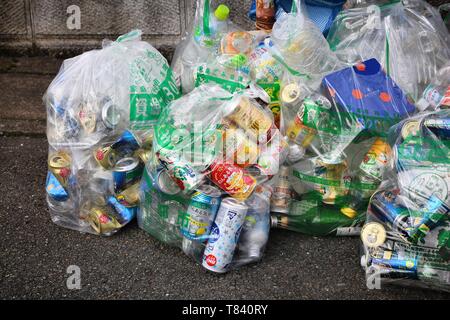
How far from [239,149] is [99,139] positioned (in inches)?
23.9

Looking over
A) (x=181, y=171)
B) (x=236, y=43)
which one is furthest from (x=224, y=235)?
(x=236, y=43)

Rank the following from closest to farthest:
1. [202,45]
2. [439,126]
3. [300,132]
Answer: [439,126]
[300,132]
[202,45]

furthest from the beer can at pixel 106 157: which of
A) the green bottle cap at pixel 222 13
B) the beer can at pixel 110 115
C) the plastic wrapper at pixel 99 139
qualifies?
the green bottle cap at pixel 222 13

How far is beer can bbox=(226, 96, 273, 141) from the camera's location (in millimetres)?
1939

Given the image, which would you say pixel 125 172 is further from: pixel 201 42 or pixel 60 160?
pixel 201 42

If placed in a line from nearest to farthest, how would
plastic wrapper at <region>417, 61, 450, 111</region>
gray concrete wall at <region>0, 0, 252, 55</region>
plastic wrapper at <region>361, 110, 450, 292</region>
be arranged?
plastic wrapper at <region>361, 110, 450, 292</region> → plastic wrapper at <region>417, 61, 450, 111</region> → gray concrete wall at <region>0, 0, 252, 55</region>

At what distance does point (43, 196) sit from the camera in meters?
2.38

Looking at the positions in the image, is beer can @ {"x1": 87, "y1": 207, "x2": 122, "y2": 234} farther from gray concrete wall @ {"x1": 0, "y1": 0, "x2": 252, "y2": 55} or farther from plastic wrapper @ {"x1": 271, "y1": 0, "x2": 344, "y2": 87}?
gray concrete wall @ {"x1": 0, "y1": 0, "x2": 252, "y2": 55}

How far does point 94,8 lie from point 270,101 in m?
1.82

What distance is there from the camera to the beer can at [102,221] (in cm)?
207

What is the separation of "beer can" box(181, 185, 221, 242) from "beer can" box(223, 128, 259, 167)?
0.14 meters

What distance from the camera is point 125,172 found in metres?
2.06

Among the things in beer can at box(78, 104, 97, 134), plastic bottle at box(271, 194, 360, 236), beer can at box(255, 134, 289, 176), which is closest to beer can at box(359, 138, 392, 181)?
plastic bottle at box(271, 194, 360, 236)

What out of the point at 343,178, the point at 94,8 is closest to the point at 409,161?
the point at 343,178
